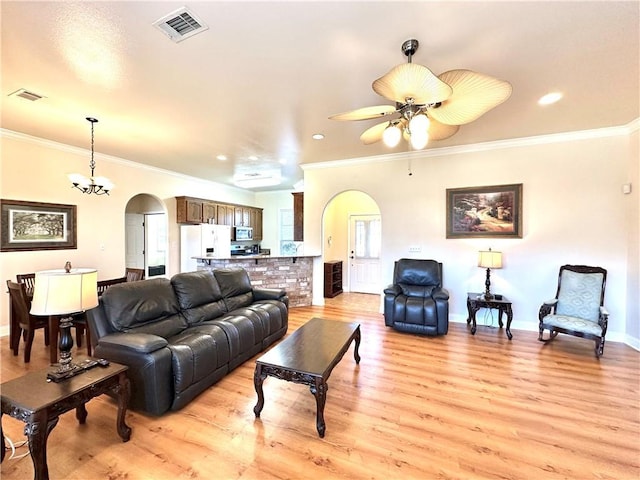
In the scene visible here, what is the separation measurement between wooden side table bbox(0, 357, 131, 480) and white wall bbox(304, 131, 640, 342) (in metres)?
4.09

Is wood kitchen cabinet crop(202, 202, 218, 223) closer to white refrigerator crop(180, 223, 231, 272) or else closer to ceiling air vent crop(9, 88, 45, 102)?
white refrigerator crop(180, 223, 231, 272)

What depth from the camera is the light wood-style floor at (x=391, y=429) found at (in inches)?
67.2

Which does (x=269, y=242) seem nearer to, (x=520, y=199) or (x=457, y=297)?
(x=457, y=297)

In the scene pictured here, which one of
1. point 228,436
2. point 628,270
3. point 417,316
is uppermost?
point 628,270

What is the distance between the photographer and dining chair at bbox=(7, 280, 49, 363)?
3.02m

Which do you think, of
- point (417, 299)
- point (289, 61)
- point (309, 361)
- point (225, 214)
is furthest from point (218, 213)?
point (309, 361)

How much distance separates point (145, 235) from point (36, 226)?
10.0ft

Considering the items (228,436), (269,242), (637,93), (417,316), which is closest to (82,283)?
(228,436)

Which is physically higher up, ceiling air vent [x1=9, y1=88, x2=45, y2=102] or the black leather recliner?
ceiling air vent [x1=9, y1=88, x2=45, y2=102]

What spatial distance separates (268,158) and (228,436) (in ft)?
14.0

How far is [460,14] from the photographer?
1790mm

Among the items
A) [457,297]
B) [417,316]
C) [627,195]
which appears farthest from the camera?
[457,297]

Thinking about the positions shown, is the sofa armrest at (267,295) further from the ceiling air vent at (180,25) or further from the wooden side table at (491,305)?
the ceiling air vent at (180,25)

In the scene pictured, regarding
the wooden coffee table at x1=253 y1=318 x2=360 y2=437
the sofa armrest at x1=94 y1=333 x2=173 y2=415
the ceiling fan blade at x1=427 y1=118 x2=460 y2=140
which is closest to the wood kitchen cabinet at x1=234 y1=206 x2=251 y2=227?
the wooden coffee table at x1=253 y1=318 x2=360 y2=437
